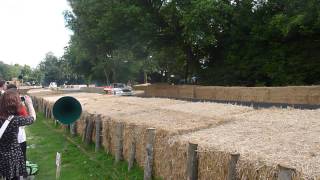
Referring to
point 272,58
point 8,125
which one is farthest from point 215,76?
point 8,125

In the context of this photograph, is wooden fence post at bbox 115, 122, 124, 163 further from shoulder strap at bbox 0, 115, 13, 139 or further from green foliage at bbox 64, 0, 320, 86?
green foliage at bbox 64, 0, 320, 86

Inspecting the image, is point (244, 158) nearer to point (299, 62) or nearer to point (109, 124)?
point (109, 124)

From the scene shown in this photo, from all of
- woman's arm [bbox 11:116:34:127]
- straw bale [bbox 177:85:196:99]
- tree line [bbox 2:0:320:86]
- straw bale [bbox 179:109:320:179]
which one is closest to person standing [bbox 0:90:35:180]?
woman's arm [bbox 11:116:34:127]

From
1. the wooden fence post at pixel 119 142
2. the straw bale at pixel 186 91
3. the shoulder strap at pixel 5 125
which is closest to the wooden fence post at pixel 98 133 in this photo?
the wooden fence post at pixel 119 142

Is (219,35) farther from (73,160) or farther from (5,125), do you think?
(5,125)

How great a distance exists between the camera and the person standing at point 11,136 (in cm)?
733

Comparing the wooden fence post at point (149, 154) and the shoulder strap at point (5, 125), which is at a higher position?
the shoulder strap at point (5, 125)

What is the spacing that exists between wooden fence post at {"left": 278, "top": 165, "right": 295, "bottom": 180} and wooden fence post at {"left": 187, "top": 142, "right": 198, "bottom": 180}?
240cm

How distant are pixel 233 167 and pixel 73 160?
7.98m

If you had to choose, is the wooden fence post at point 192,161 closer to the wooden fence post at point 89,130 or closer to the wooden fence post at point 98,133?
the wooden fence post at point 98,133

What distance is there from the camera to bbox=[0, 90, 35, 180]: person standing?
24.0ft

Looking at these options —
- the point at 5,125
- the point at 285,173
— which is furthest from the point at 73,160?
the point at 285,173

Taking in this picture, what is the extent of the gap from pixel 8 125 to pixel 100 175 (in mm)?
3887

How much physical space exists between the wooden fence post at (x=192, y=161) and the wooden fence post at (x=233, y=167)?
1.25 m
